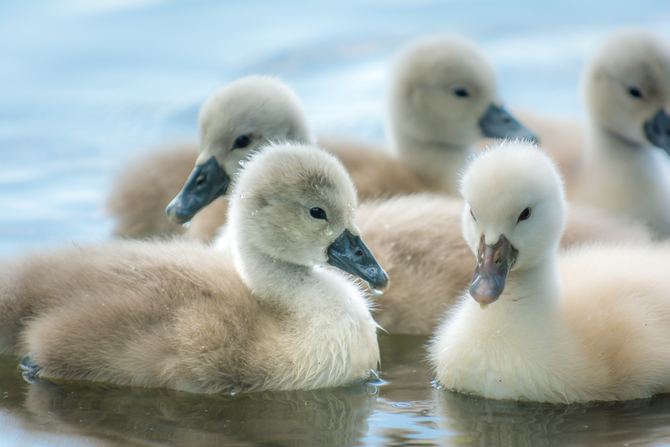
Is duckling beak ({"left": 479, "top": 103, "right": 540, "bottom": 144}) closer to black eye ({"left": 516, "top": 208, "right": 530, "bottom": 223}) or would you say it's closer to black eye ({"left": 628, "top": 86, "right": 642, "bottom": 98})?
black eye ({"left": 628, "top": 86, "right": 642, "bottom": 98})

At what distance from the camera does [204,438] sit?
294 centimetres

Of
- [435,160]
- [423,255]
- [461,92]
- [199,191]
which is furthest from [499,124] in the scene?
[199,191]

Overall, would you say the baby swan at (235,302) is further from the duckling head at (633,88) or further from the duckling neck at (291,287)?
the duckling head at (633,88)

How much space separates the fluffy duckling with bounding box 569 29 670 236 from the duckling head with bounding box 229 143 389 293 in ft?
6.93

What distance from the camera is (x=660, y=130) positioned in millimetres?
4891

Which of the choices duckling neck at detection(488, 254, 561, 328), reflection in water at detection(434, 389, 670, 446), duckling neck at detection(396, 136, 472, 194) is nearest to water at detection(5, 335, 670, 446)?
reflection in water at detection(434, 389, 670, 446)

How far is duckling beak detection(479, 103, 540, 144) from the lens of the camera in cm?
501

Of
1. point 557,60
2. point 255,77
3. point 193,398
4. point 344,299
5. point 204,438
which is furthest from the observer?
point 557,60

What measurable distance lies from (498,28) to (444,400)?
699 cm

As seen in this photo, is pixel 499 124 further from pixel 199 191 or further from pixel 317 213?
pixel 317 213

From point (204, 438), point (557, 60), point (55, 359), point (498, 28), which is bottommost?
point (204, 438)

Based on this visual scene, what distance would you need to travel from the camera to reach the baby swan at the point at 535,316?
3092 millimetres

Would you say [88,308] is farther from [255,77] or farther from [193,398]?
[255,77]

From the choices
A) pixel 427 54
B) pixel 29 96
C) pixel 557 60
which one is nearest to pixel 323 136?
pixel 427 54
